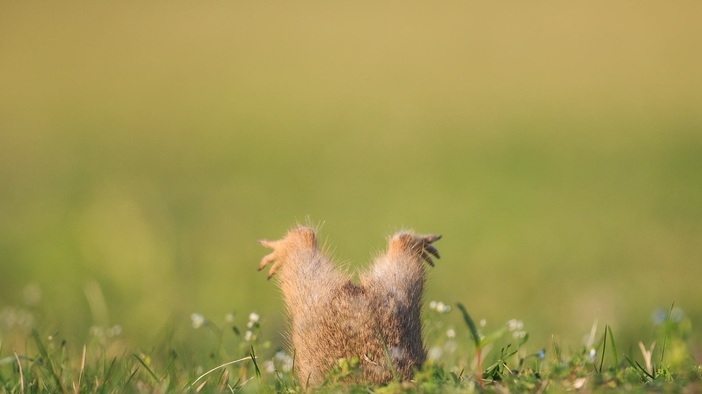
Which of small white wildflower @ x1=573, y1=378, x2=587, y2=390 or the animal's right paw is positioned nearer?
small white wildflower @ x1=573, y1=378, x2=587, y2=390

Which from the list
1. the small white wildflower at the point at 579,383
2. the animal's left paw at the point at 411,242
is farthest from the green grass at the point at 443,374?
the animal's left paw at the point at 411,242

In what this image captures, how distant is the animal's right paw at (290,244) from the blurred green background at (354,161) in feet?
1.80

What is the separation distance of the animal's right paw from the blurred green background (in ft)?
1.80

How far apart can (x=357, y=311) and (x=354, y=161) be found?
12.1m

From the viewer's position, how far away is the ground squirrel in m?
3.81

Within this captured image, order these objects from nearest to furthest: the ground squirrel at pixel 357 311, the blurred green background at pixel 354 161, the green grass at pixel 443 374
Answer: the green grass at pixel 443 374 < the ground squirrel at pixel 357 311 < the blurred green background at pixel 354 161

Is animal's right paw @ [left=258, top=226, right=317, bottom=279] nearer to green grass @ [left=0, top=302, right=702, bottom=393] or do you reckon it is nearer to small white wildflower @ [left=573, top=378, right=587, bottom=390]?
green grass @ [left=0, top=302, right=702, bottom=393]

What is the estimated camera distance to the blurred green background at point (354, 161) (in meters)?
9.28

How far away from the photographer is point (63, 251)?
1024 cm

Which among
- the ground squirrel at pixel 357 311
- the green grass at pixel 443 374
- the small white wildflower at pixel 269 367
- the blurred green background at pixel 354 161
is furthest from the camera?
the blurred green background at pixel 354 161

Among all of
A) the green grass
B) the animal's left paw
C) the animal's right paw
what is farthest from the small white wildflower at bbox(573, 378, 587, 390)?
the animal's right paw

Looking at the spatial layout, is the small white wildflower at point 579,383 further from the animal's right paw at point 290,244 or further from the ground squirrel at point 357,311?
the animal's right paw at point 290,244

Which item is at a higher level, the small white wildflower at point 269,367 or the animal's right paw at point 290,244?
the animal's right paw at point 290,244

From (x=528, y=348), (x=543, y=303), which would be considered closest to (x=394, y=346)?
(x=528, y=348)
